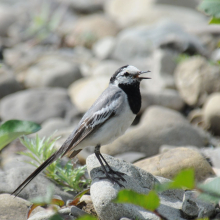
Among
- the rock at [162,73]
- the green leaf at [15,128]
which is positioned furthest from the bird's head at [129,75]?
the rock at [162,73]

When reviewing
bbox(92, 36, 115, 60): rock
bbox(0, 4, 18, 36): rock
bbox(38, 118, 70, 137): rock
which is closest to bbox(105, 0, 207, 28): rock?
bbox(92, 36, 115, 60): rock

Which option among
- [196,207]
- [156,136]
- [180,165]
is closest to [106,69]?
[156,136]

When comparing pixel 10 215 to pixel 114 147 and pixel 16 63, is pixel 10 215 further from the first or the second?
pixel 16 63

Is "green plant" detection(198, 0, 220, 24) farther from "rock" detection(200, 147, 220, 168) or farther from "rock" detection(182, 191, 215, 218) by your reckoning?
"rock" detection(200, 147, 220, 168)

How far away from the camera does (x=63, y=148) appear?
4.46 metres

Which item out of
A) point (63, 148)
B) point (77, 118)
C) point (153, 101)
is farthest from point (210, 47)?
point (63, 148)

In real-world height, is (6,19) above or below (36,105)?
above

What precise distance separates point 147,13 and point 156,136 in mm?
9093

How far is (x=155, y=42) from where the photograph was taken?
10.7 meters

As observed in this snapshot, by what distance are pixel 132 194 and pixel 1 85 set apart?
7.26 metres

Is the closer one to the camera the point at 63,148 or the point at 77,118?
the point at 63,148

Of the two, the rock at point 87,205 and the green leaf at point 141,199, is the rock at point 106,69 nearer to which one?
the rock at point 87,205

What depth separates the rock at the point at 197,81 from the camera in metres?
8.09

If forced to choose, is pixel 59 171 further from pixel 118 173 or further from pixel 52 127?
pixel 52 127
